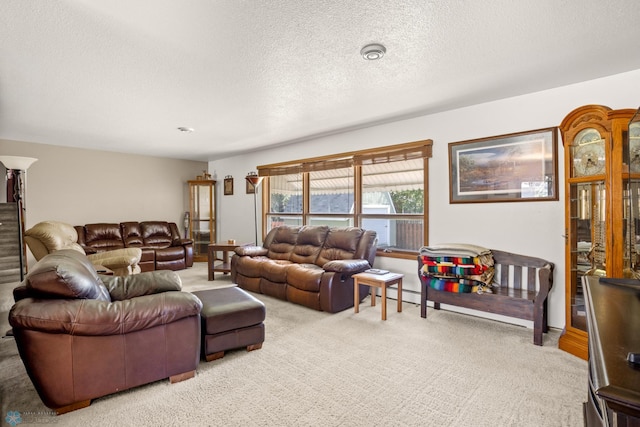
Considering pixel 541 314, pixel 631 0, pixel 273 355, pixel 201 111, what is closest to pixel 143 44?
pixel 201 111

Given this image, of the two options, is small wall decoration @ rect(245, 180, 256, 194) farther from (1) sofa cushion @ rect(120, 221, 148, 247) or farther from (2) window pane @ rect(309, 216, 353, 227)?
(1) sofa cushion @ rect(120, 221, 148, 247)

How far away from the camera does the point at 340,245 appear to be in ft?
14.0

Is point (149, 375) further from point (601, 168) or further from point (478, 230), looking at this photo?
point (601, 168)

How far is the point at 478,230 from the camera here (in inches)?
139

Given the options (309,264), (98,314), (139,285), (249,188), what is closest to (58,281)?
(98,314)

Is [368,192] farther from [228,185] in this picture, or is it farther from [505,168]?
[228,185]

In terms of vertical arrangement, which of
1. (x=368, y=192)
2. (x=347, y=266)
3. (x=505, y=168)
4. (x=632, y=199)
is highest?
(x=505, y=168)

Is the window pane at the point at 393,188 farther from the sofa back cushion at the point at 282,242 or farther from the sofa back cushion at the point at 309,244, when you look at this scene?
the sofa back cushion at the point at 282,242

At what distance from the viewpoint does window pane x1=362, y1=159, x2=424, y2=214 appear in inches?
165

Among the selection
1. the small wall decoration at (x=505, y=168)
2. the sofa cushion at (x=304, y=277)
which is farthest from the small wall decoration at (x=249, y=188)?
the small wall decoration at (x=505, y=168)

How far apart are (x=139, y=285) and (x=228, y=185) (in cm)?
466

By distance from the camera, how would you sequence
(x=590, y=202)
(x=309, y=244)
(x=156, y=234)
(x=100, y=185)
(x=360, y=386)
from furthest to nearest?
(x=156, y=234) < (x=100, y=185) < (x=309, y=244) < (x=590, y=202) < (x=360, y=386)

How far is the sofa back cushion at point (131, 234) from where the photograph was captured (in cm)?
614

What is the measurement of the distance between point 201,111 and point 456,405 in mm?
3800
